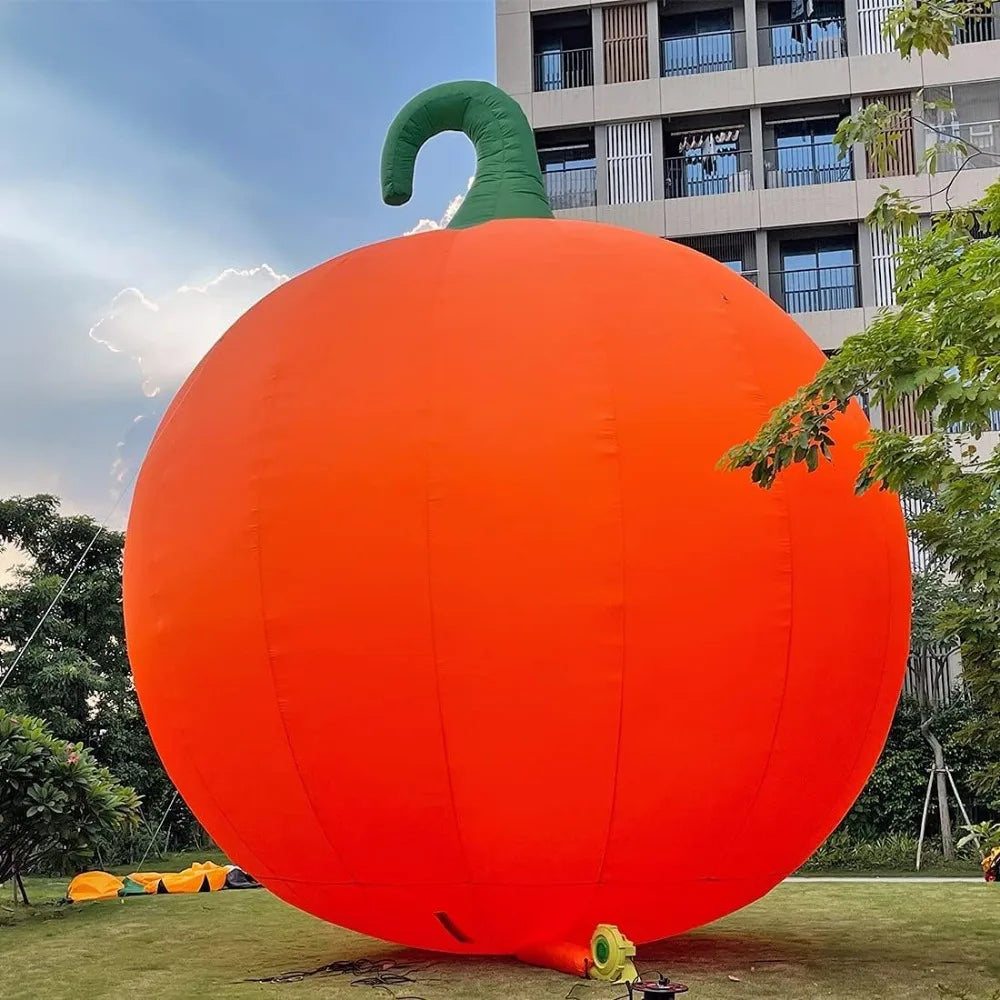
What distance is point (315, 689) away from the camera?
6.16 meters

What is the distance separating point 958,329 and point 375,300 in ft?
10.1

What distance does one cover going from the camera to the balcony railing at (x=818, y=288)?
25.3 metres

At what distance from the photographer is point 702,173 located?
2661cm

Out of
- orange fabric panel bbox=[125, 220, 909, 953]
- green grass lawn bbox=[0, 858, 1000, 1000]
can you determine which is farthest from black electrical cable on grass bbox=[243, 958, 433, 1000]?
orange fabric panel bbox=[125, 220, 909, 953]

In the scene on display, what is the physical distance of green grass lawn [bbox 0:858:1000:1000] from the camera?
670cm

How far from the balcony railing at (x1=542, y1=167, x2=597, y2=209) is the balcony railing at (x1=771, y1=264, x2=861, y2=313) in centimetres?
427

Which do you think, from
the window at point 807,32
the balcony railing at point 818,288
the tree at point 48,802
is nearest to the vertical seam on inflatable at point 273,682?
the tree at point 48,802

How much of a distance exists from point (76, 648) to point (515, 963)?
14.7 metres

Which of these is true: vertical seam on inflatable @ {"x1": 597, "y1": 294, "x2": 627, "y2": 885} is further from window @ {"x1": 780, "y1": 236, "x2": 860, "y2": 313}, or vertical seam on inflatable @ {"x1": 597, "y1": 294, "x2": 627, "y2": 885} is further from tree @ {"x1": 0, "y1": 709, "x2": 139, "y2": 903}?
window @ {"x1": 780, "y1": 236, "x2": 860, "y2": 313}

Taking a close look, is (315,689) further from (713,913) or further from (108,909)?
(108,909)

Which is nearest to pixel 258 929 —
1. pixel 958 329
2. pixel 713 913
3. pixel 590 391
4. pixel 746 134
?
pixel 713 913

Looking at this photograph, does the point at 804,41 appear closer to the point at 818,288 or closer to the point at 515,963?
the point at 818,288

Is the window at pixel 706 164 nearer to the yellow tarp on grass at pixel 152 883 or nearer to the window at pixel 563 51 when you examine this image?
the window at pixel 563 51

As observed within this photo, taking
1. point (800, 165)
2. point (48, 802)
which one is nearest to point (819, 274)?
point (800, 165)
